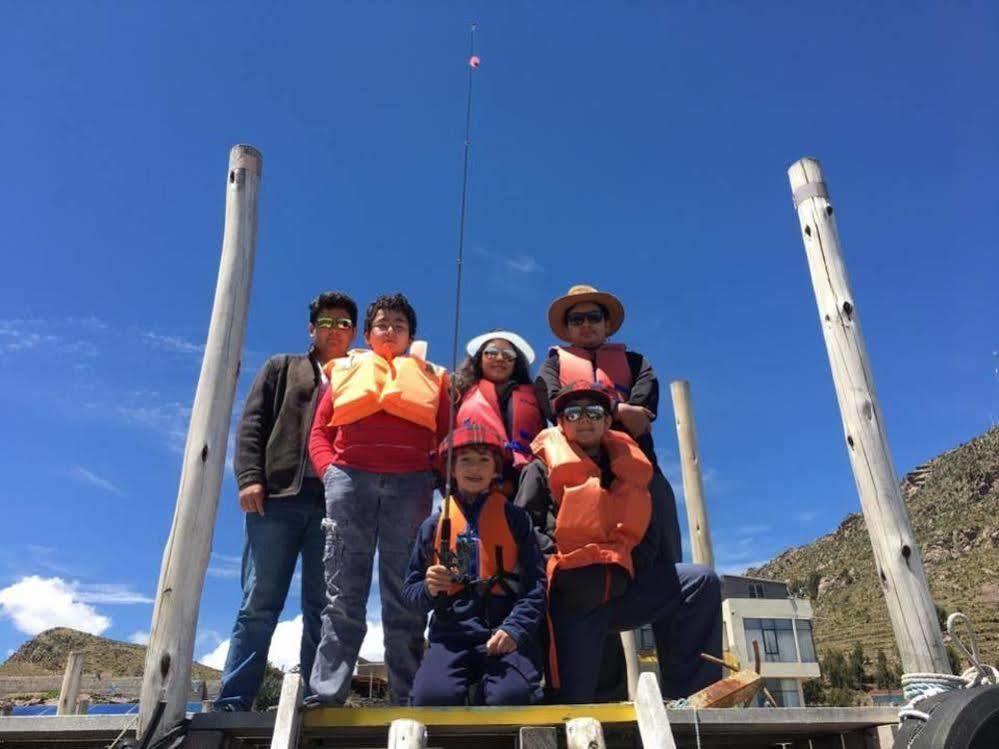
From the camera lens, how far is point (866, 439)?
16.8 ft

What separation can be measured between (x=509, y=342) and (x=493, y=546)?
1953 mm

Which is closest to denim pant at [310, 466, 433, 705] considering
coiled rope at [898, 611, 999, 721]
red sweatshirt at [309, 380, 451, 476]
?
red sweatshirt at [309, 380, 451, 476]

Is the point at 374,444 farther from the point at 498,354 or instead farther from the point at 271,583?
the point at 498,354

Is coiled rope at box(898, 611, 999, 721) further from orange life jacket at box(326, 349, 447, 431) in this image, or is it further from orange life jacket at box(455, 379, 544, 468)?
orange life jacket at box(326, 349, 447, 431)

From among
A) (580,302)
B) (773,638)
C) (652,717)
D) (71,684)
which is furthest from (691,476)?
(773,638)

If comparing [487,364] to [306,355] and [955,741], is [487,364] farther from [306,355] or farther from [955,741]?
[955,741]

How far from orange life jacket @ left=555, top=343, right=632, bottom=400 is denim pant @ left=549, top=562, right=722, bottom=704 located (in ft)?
4.46

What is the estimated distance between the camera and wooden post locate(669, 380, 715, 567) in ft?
29.6

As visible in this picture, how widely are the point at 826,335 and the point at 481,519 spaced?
2945 millimetres

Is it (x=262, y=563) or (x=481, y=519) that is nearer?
(x=481, y=519)

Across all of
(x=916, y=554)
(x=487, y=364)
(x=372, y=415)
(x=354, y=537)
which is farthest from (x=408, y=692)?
(x=916, y=554)

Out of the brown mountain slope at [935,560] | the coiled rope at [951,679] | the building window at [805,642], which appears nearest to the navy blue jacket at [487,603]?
the coiled rope at [951,679]

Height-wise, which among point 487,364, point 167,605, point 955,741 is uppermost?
point 487,364

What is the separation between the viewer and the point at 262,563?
484 cm
